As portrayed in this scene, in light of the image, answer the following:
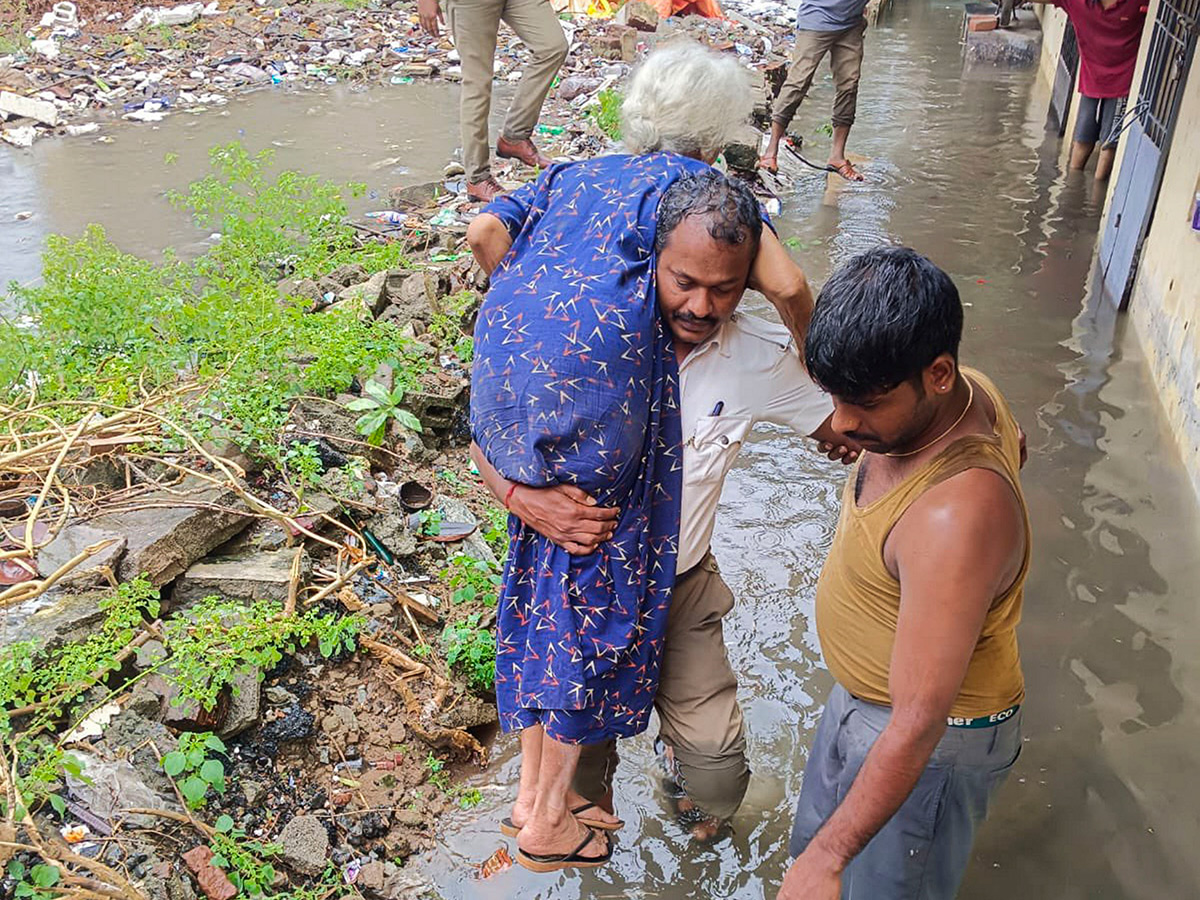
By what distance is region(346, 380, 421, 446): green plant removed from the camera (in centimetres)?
405

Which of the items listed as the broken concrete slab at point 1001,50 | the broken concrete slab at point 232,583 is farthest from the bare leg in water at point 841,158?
the broken concrete slab at point 232,583

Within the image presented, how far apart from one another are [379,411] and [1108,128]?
671 cm

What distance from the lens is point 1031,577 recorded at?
388 cm

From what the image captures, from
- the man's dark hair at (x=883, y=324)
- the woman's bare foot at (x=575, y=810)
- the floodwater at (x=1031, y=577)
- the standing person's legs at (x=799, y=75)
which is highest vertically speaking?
the man's dark hair at (x=883, y=324)

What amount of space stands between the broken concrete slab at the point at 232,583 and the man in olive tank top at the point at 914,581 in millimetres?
1994

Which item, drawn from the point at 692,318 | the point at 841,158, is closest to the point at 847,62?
the point at 841,158

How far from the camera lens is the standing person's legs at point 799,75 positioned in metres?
7.85

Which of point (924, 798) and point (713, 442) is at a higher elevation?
point (713, 442)

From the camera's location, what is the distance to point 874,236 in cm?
714

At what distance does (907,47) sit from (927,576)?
1459 centimetres

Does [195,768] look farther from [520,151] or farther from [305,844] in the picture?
[520,151]

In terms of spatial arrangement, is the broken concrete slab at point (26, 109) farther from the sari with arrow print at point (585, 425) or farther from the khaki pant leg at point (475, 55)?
the sari with arrow print at point (585, 425)

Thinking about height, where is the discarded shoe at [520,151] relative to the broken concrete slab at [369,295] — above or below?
above

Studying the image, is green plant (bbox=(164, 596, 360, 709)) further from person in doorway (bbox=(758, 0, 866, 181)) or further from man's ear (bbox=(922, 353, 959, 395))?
person in doorway (bbox=(758, 0, 866, 181))
